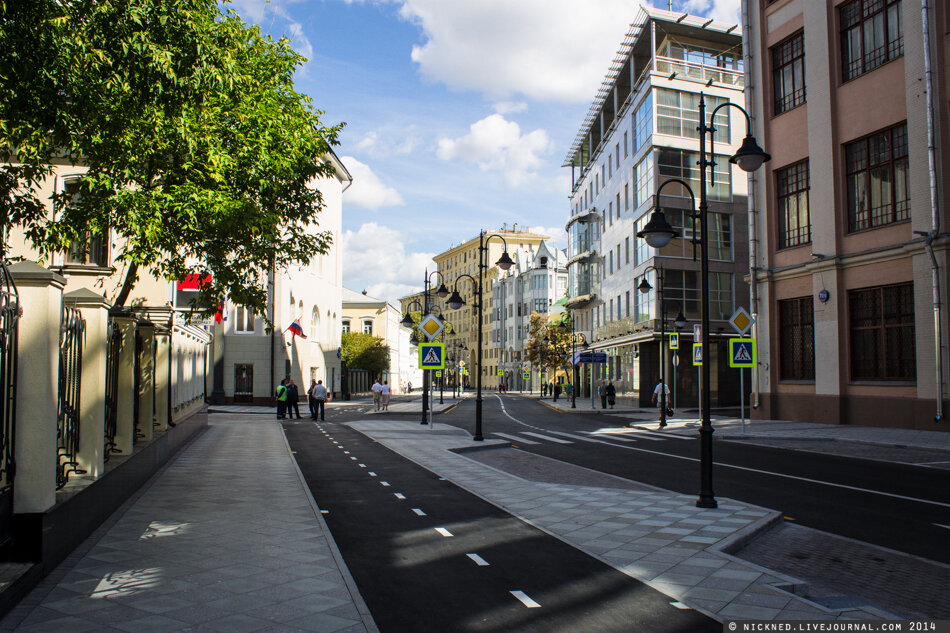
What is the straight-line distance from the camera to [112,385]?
33.2ft

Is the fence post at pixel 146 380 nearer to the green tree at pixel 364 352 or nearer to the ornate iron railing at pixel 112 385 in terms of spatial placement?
the ornate iron railing at pixel 112 385

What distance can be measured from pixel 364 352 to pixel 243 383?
21841 mm

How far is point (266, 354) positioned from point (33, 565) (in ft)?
136

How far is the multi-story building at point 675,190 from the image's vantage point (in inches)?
1661

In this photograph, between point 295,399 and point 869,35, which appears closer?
point 869,35

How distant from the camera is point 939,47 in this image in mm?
22141

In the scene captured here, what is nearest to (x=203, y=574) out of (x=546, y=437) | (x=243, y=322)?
(x=546, y=437)

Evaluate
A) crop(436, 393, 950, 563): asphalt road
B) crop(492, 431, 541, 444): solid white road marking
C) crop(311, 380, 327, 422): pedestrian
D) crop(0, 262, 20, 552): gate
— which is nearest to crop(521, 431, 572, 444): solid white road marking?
crop(436, 393, 950, 563): asphalt road

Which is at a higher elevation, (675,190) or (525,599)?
(675,190)

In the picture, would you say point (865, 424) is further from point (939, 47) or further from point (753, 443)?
point (939, 47)

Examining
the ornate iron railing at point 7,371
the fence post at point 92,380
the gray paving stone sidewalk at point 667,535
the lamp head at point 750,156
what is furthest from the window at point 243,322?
the ornate iron railing at point 7,371

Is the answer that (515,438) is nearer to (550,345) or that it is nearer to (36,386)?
(36,386)

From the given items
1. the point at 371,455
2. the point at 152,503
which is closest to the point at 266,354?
the point at 371,455

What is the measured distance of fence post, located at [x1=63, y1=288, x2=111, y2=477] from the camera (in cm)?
820
